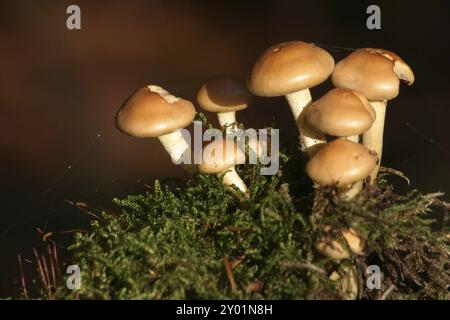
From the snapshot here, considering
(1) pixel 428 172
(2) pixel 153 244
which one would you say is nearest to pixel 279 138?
(2) pixel 153 244

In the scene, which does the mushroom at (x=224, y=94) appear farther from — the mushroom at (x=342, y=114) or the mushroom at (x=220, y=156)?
the mushroom at (x=342, y=114)

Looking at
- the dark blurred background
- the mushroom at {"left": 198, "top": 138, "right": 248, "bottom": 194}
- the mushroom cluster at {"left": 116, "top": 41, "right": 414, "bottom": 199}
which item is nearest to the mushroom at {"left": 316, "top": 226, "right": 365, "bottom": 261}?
the mushroom cluster at {"left": 116, "top": 41, "right": 414, "bottom": 199}

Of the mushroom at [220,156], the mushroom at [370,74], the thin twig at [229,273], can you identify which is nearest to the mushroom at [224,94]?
the mushroom at [220,156]

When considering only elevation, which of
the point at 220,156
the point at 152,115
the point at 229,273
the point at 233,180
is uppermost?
the point at 152,115

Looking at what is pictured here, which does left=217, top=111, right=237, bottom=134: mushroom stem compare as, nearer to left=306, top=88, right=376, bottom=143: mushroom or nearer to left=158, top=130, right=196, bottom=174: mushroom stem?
left=158, top=130, right=196, bottom=174: mushroom stem

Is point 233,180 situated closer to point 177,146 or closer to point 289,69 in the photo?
point 177,146

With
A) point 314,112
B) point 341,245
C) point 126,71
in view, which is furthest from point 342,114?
point 126,71

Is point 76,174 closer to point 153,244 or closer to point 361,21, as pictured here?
point 361,21
